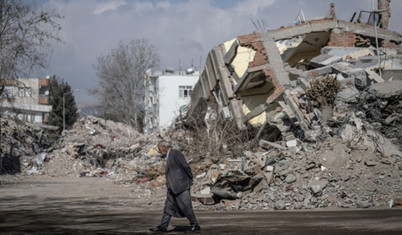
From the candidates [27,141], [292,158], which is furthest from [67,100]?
[292,158]

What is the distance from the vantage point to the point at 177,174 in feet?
26.9

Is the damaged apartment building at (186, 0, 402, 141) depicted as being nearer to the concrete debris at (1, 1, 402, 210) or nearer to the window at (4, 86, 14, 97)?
the concrete debris at (1, 1, 402, 210)

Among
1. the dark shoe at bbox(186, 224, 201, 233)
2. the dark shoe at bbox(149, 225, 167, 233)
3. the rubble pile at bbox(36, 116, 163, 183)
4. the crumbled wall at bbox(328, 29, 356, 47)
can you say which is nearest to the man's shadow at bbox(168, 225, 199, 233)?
the dark shoe at bbox(186, 224, 201, 233)

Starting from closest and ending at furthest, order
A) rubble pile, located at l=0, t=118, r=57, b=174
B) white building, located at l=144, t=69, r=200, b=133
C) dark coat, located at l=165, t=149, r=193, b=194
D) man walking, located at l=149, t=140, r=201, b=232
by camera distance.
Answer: man walking, located at l=149, t=140, r=201, b=232 < dark coat, located at l=165, t=149, r=193, b=194 < rubble pile, located at l=0, t=118, r=57, b=174 < white building, located at l=144, t=69, r=200, b=133

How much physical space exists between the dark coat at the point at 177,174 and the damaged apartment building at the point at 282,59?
34.0 feet

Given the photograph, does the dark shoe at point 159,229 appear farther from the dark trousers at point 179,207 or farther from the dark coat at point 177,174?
the dark coat at point 177,174

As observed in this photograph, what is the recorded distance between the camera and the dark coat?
8156 mm

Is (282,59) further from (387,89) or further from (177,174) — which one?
(177,174)

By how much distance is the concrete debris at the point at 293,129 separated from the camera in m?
12.6

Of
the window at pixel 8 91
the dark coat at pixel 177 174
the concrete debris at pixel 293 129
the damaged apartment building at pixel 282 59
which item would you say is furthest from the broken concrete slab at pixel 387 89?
the window at pixel 8 91

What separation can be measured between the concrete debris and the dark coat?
4488mm

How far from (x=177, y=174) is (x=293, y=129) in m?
9.42

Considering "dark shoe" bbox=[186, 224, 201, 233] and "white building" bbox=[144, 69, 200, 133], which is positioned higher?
"white building" bbox=[144, 69, 200, 133]

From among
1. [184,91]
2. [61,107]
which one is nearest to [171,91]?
[184,91]
